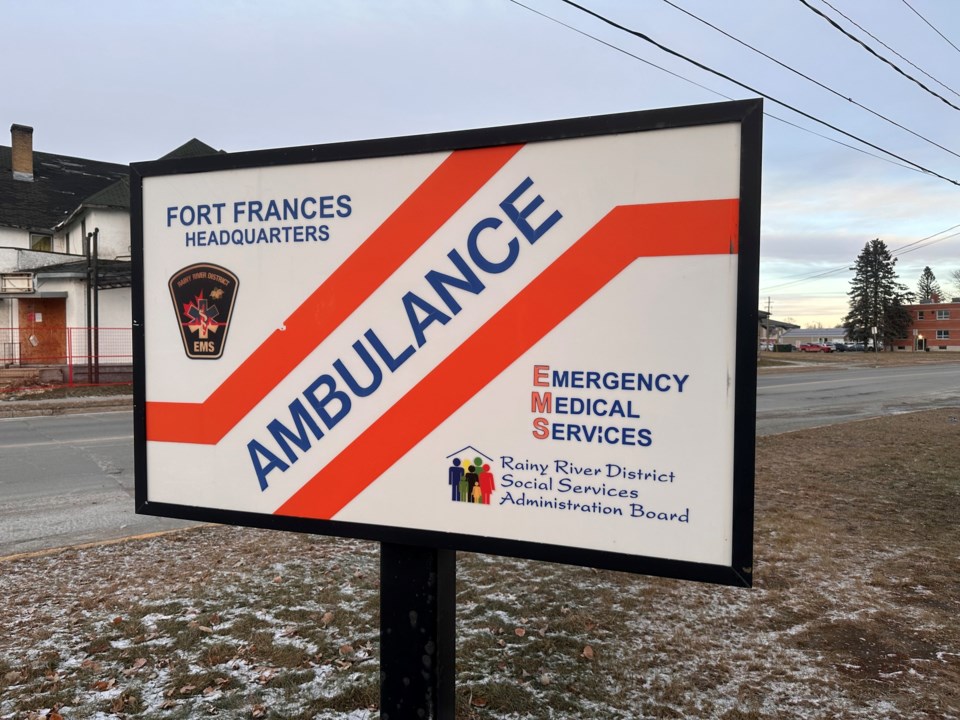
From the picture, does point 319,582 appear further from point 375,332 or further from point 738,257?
point 738,257

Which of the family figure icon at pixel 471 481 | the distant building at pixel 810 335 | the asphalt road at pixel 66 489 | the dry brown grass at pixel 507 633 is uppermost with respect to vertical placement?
the distant building at pixel 810 335

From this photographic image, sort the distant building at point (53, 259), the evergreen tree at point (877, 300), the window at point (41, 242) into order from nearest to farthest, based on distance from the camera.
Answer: the distant building at point (53, 259)
the window at point (41, 242)
the evergreen tree at point (877, 300)

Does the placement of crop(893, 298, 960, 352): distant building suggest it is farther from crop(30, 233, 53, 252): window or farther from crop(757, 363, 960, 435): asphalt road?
crop(30, 233, 53, 252): window

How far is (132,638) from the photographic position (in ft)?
12.3

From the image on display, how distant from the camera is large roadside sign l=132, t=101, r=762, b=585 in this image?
5.50ft

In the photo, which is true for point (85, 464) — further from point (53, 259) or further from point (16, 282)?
point (53, 259)

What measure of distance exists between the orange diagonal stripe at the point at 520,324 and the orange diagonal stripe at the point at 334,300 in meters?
0.32

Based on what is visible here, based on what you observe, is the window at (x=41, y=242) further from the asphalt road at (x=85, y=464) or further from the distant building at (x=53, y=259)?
the asphalt road at (x=85, y=464)

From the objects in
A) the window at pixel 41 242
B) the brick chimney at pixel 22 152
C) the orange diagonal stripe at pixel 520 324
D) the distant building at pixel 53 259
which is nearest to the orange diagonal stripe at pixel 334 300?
the orange diagonal stripe at pixel 520 324

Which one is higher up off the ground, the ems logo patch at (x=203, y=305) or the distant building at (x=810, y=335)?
the distant building at (x=810, y=335)

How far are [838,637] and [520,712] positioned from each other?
1986 millimetres

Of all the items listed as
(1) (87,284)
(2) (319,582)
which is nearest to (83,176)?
(1) (87,284)

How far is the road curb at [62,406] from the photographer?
54.3 ft

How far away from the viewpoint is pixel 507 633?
12.6 feet
